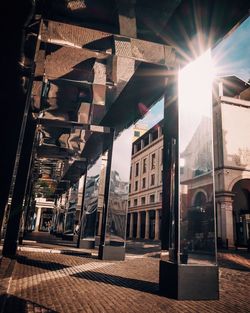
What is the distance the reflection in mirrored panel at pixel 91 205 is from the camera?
13.1 m

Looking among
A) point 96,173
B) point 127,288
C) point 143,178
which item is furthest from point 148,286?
point 143,178

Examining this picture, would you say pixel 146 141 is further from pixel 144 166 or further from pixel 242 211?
pixel 242 211

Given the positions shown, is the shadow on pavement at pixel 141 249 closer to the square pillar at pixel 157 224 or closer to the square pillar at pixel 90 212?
the square pillar at pixel 90 212

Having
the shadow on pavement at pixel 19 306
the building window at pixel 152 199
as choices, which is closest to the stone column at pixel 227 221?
the building window at pixel 152 199

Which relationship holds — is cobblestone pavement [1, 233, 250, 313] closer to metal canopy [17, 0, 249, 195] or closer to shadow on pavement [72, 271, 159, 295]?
shadow on pavement [72, 271, 159, 295]

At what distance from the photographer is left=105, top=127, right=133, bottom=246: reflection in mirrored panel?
9383 mm

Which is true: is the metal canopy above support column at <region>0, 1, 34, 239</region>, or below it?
above

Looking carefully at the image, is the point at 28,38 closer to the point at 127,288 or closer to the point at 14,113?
the point at 14,113

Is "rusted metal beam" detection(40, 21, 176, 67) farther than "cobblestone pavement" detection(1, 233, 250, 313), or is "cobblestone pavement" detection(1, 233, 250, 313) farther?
"rusted metal beam" detection(40, 21, 176, 67)

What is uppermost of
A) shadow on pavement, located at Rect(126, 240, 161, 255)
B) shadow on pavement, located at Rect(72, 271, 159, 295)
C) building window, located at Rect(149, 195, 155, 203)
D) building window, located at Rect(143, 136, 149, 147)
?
building window, located at Rect(143, 136, 149, 147)

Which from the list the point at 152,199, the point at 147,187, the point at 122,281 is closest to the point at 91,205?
the point at 122,281

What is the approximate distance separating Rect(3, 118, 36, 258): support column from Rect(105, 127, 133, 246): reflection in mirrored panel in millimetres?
3130

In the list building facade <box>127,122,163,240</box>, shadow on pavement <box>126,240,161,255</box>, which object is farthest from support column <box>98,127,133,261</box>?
building facade <box>127,122,163,240</box>

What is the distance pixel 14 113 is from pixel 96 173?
9227 mm
